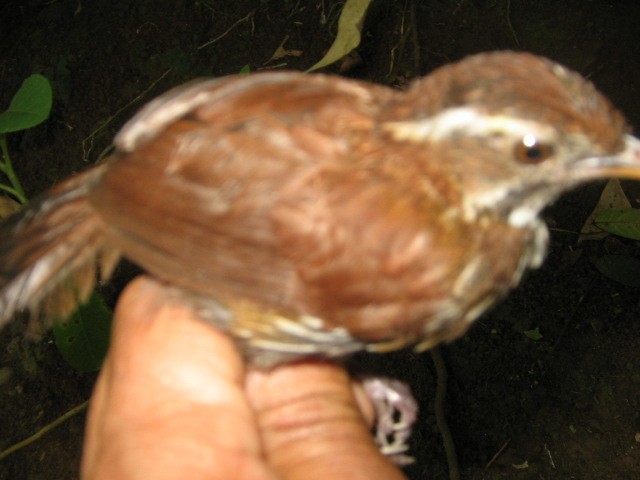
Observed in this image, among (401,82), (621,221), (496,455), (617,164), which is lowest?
(496,455)

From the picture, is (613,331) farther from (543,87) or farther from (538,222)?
(543,87)

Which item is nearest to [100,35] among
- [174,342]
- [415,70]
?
[415,70]

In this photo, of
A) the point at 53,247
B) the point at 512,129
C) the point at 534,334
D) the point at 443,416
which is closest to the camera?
the point at 512,129

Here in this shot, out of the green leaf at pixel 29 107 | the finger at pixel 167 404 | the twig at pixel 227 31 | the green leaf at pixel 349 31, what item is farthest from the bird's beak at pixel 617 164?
the twig at pixel 227 31

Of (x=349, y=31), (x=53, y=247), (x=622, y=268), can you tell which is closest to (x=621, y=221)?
(x=622, y=268)

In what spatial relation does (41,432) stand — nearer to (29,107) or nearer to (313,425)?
(29,107)

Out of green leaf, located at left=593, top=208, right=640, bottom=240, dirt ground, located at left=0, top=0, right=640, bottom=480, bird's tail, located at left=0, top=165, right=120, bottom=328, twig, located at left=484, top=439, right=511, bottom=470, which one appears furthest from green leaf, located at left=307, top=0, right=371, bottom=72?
twig, located at left=484, top=439, right=511, bottom=470
